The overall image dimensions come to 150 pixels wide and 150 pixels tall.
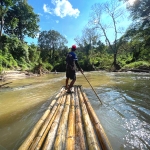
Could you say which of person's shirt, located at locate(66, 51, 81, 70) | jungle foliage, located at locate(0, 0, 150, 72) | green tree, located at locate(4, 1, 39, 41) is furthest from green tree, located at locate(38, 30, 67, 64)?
person's shirt, located at locate(66, 51, 81, 70)

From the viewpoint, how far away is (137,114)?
3189 millimetres

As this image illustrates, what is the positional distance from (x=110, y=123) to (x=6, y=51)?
57.1 ft

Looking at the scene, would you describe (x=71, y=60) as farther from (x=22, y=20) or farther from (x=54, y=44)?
(x=54, y=44)

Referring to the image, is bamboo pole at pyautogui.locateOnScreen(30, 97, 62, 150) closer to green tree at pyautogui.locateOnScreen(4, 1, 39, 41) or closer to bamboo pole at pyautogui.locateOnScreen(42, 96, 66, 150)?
bamboo pole at pyautogui.locateOnScreen(42, 96, 66, 150)

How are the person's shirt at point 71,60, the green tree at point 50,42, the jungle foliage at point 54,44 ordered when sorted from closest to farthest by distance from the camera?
the person's shirt at point 71,60
the jungle foliage at point 54,44
the green tree at point 50,42

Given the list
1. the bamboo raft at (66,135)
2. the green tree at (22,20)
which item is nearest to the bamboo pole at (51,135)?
the bamboo raft at (66,135)

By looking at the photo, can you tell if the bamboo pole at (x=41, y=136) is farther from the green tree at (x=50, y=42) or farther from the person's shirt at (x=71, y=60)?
the green tree at (x=50, y=42)

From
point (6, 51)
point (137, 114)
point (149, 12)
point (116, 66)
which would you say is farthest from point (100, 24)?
point (137, 114)

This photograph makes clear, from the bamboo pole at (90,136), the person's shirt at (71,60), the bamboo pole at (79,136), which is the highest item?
the person's shirt at (71,60)

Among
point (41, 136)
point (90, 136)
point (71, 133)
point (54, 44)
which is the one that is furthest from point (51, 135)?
point (54, 44)

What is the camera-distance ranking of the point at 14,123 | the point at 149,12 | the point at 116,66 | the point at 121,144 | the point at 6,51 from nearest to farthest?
1. the point at 121,144
2. the point at 14,123
3. the point at 149,12
4. the point at 6,51
5. the point at 116,66

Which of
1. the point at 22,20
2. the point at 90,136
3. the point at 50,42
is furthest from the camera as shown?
the point at 50,42

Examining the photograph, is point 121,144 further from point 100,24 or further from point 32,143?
point 100,24

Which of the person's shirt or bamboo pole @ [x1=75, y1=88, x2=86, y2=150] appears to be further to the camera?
the person's shirt
